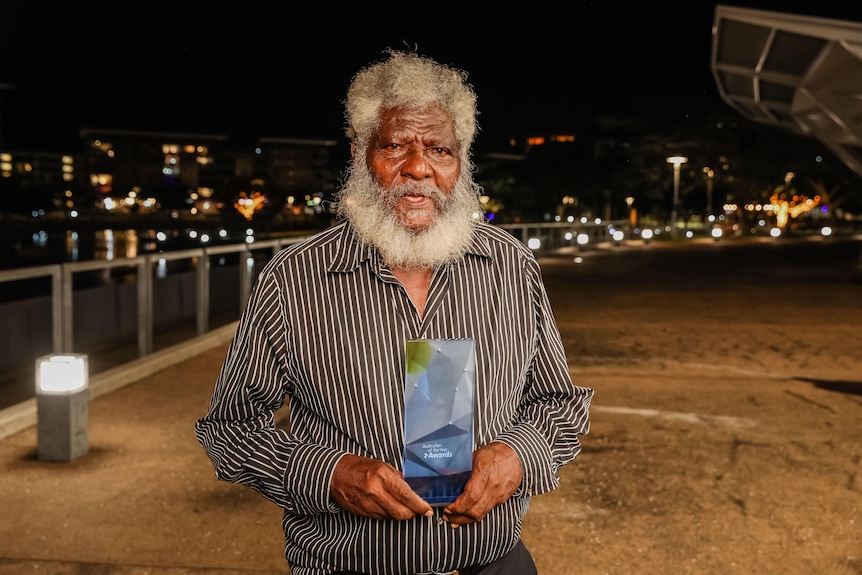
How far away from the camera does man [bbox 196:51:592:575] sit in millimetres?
1864

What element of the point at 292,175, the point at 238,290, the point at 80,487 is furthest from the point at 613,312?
the point at 292,175

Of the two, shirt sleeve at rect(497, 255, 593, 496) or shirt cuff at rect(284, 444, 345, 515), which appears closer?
shirt cuff at rect(284, 444, 345, 515)

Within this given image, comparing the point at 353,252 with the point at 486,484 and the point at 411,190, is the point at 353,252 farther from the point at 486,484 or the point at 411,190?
the point at 486,484

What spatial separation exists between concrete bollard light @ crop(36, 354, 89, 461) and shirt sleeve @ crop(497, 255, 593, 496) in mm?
4379

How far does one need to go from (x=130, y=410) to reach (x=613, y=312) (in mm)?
8156

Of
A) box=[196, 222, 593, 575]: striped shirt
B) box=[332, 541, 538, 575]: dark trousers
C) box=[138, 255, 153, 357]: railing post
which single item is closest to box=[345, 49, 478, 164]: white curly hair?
box=[196, 222, 593, 575]: striped shirt

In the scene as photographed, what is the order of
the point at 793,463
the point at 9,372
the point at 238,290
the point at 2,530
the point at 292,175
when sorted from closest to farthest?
1. the point at 2,530
2. the point at 793,463
3. the point at 9,372
4. the point at 238,290
5. the point at 292,175

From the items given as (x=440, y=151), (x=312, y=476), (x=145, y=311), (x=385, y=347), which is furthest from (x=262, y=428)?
(x=145, y=311)

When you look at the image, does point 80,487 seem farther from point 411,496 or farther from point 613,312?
point 613,312

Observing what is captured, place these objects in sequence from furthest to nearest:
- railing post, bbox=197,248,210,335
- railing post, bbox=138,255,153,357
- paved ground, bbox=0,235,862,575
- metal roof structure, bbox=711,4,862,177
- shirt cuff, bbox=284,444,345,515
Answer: metal roof structure, bbox=711,4,862,177 → railing post, bbox=197,248,210,335 → railing post, bbox=138,255,153,357 → paved ground, bbox=0,235,862,575 → shirt cuff, bbox=284,444,345,515

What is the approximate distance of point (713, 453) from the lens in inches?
241

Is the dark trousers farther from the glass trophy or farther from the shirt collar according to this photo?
the shirt collar

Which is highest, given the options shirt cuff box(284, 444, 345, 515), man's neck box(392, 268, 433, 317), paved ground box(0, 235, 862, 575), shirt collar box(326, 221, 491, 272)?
shirt collar box(326, 221, 491, 272)

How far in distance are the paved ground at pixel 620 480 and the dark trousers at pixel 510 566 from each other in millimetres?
2218
